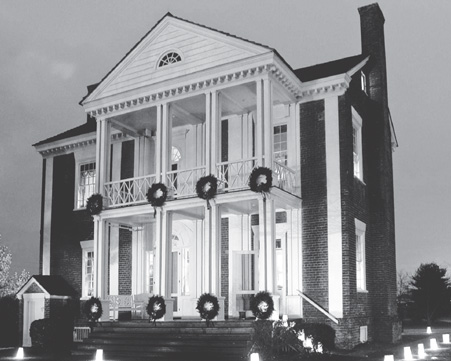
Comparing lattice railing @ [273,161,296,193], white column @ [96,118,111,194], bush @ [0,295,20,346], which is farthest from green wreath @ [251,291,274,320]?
bush @ [0,295,20,346]

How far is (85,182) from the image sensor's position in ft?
81.7

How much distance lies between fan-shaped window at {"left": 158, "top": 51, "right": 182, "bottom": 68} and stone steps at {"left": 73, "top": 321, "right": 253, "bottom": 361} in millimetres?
7862

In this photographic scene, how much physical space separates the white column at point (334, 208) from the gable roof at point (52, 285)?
9852 mm

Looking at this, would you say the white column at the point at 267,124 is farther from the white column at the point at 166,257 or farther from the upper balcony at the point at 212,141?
the white column at the point at 166,257

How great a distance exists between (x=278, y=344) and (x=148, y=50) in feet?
33.8

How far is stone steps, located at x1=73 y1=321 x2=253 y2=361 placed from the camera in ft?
48.9

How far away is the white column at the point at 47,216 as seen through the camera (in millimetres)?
25125

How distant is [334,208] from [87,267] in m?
10.4

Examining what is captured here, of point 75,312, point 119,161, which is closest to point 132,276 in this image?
point 75,312

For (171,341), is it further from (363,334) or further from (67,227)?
(67,227)

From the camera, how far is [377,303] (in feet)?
67.6

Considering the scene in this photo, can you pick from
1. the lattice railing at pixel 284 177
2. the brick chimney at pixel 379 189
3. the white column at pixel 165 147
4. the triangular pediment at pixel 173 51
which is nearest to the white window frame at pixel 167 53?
the triangular pediment at pixel 173 51

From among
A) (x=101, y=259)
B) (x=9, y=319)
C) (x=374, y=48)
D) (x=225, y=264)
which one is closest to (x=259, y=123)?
(x=225, y=264)

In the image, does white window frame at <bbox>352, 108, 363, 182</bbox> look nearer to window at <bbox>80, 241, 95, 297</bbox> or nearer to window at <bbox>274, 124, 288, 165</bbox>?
window at <bbox>274, 124, 288, 165</bbox>
